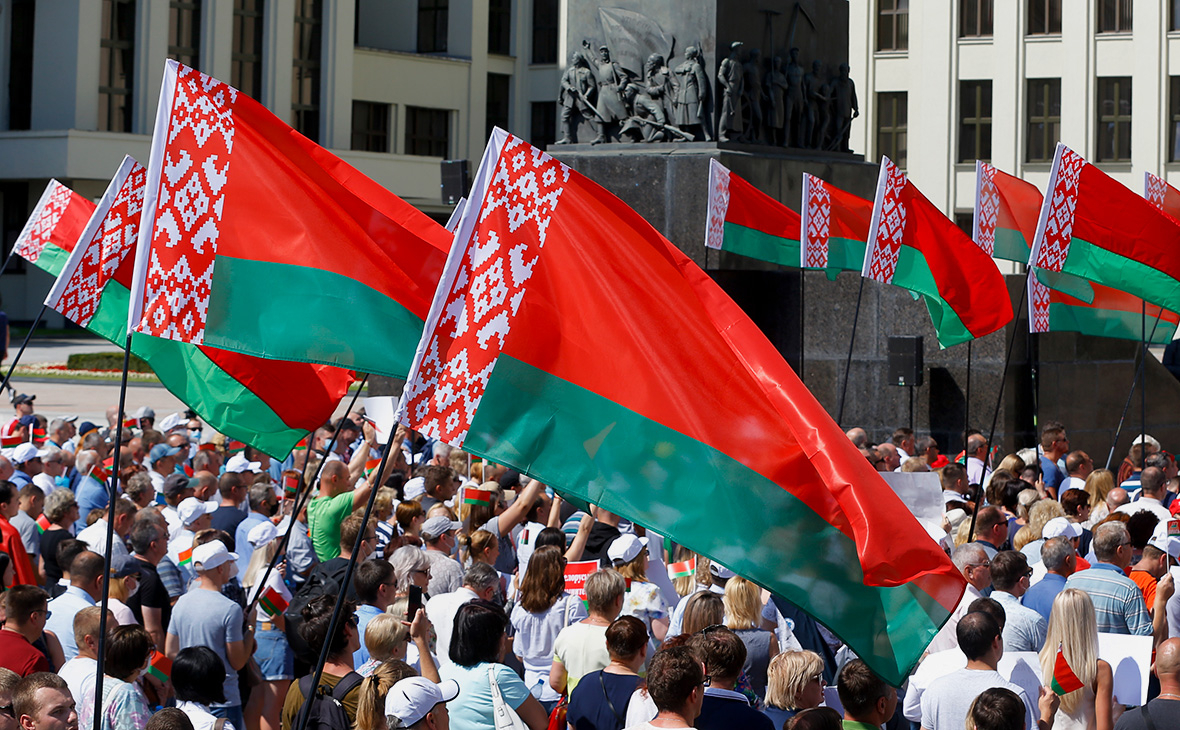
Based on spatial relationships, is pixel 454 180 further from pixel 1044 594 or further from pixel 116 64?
pixel 116 64

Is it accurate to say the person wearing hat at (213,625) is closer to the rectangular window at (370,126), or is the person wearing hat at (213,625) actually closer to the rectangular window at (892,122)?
the rectangular window at (892,122)

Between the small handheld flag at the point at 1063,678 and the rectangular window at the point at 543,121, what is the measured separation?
53.3 m

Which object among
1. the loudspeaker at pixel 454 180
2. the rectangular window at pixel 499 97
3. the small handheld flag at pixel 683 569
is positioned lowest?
the small handheld flag at pixel 683 569

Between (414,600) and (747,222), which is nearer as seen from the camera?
(414,600)

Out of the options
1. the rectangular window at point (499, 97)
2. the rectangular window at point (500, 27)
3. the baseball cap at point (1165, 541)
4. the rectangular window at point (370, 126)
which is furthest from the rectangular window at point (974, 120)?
the baseball cap at point (1165, 541)

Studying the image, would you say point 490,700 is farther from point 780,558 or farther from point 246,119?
point 246,119

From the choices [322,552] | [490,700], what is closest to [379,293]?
[490,700]

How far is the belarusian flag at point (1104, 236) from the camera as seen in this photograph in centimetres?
1084

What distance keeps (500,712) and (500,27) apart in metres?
54.7

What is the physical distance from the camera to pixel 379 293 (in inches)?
245

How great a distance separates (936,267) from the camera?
1193 centimetres

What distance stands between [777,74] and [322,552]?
10.5m

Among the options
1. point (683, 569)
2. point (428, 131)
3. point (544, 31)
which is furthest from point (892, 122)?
point (683, 569)

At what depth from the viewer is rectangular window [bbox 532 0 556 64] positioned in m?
58.4
